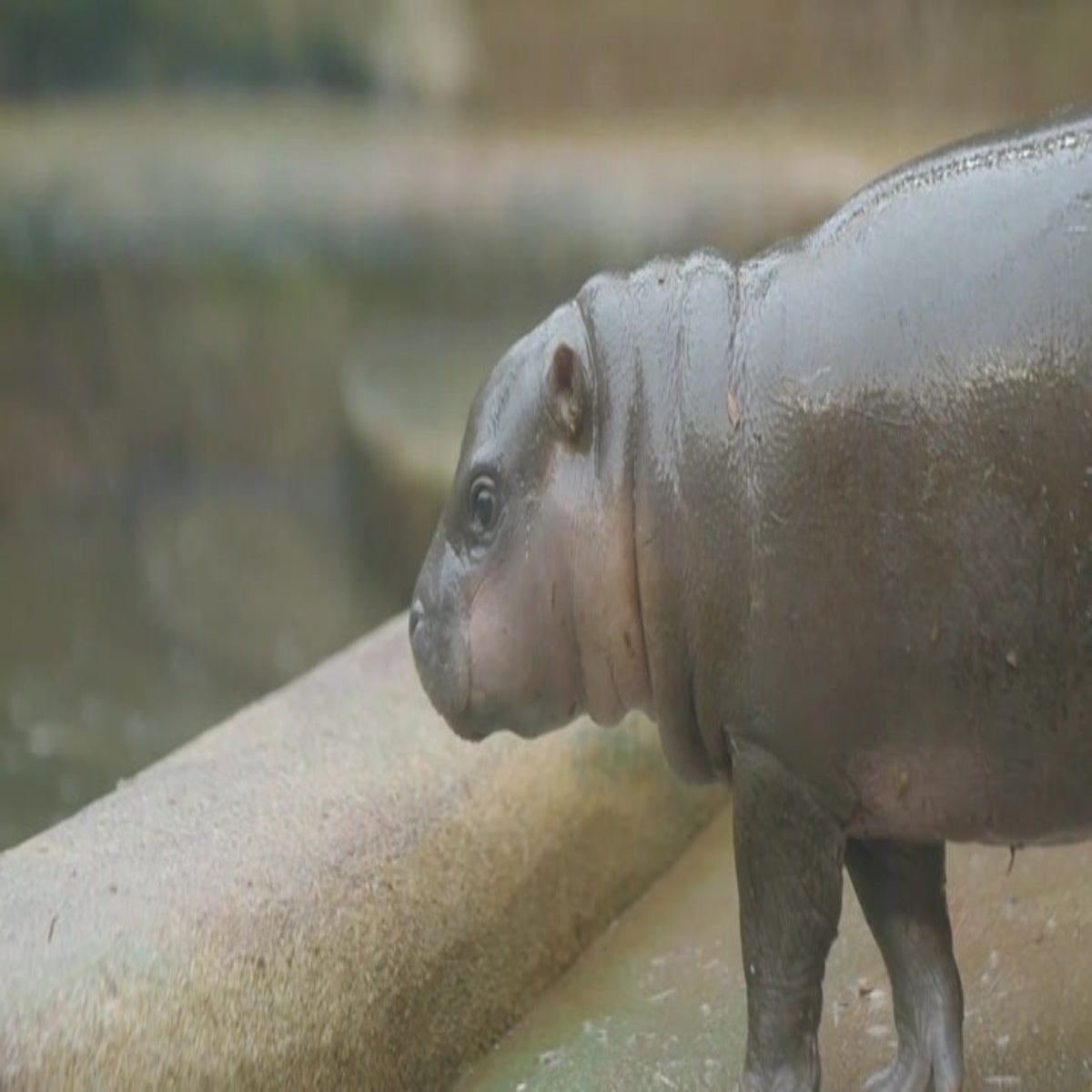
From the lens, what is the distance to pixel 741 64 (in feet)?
40.1

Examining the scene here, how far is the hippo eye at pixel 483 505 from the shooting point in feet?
11.4

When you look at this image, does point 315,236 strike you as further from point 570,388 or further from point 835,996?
point 570,388

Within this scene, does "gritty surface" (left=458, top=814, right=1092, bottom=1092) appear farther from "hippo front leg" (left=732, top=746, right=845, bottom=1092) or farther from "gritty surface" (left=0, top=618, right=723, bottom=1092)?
"hippo front leg" (left=732, top=746, right=845, bottom=1092)

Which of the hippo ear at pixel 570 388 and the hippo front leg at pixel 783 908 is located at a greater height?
the hippo ear at pixel 570 388

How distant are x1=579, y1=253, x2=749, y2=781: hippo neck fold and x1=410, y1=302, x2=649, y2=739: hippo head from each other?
4 cm

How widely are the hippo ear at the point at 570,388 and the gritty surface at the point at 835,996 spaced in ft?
4.05

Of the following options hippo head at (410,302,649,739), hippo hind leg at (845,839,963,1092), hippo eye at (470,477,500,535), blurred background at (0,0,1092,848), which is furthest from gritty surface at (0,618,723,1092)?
blurred background at (0,0,1092,848)

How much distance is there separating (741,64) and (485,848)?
8759 millimetres

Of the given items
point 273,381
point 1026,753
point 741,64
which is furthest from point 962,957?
point 741,64

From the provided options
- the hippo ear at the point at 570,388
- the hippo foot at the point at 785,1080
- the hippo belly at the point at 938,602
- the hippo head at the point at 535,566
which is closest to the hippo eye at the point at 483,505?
the hippo head at the point at 535,566

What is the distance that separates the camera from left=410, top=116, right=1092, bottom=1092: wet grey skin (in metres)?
2.97

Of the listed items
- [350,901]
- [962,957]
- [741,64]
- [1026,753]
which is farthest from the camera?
[741,64]

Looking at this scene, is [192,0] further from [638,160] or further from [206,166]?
[638,160]

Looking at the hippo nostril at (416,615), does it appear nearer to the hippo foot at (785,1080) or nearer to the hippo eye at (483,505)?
the hippo eye at (483,505)
